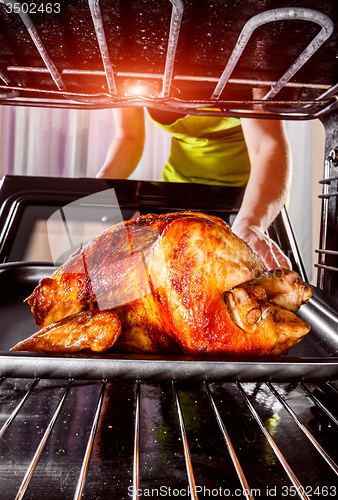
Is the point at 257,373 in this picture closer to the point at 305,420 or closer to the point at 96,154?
the point at 305,420

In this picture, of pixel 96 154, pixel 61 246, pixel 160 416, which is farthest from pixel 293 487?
pixel 96 154

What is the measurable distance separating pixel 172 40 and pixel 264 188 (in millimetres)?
940

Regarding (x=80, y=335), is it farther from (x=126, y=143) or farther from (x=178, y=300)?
(x=126, y=143)

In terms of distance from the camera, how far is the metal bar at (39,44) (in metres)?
0.48

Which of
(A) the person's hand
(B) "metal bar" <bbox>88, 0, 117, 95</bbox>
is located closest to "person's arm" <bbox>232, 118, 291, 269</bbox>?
(A) the person's hand

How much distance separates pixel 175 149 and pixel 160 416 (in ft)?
6.03

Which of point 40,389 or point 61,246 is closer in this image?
point 40,389

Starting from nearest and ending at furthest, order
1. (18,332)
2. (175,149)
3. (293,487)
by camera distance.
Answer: (293,487) < (18,332) < (175,149)

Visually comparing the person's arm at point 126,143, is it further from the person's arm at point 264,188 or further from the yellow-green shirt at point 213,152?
the person's arm at point 264,188

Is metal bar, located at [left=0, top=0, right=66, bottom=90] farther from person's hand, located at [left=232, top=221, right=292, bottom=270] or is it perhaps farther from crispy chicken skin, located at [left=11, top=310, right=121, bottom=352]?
person's hand, located at [left=232, top=221, right=292, bottom=270]

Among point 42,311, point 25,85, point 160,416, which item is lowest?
point 160,416

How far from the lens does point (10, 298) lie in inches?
42.1

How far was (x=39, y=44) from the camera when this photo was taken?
0.55 m

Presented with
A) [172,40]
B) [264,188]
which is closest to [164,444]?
[172,40]
